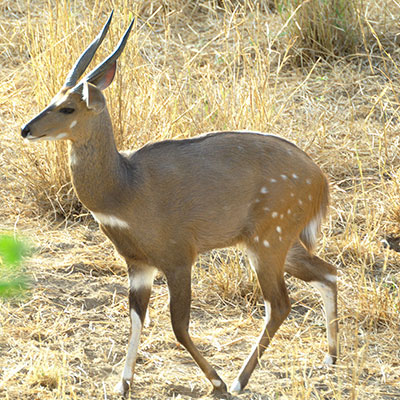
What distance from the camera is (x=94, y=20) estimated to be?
554 cm

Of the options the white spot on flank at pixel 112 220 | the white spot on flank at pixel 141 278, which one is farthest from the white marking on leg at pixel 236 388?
the white spot on flank at pixel 112 220

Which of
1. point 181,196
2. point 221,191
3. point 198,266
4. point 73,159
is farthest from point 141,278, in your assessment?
point 198,266

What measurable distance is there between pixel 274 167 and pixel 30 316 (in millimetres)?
1725

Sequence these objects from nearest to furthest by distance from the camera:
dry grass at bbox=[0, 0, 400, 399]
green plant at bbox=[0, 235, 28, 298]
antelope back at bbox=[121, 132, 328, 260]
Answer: green plant at bbox=[0, 235, 28, 298] → antelope back at bbox=[121, 132, 328, 260] → dry grass at bbox=[0, 0, 400, 399]

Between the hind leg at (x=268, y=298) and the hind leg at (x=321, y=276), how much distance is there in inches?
8.8

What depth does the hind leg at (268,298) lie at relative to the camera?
3748 mm

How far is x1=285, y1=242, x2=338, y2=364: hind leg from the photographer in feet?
13.1

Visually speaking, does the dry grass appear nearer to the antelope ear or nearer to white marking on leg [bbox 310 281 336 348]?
white marking on leg [bbox 310 281 336 348]

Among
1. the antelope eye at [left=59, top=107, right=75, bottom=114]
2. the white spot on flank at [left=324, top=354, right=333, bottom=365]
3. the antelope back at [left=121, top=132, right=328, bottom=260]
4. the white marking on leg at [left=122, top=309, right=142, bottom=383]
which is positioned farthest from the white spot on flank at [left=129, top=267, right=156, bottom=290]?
the white spot on flank at [left=324, top=354, right=333, bottom=365]

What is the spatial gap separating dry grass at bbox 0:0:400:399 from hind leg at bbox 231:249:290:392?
12 cm

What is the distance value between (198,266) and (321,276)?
45.9 inches

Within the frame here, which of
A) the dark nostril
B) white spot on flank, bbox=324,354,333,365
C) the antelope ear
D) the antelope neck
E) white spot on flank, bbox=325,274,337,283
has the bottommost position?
white spot on flank, bbox=324,354,333,365

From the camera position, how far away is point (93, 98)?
3.37 metres

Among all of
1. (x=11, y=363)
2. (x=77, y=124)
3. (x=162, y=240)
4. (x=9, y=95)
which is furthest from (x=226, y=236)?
(x=9, y=95)
